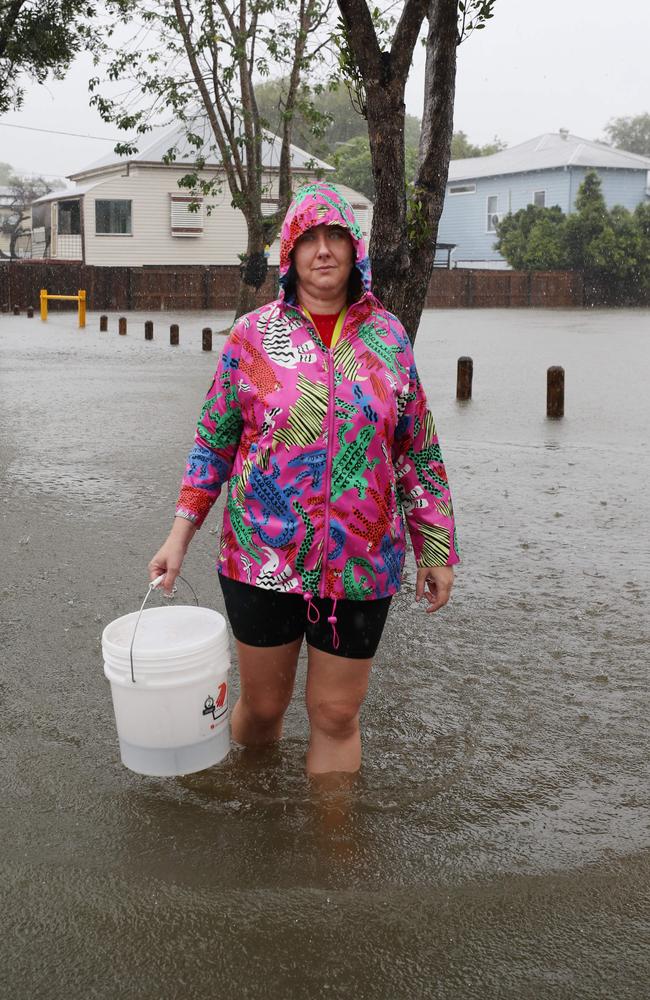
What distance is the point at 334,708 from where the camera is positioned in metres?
3.46

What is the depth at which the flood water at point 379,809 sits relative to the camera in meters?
2.92

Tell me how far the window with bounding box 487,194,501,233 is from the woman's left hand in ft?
183

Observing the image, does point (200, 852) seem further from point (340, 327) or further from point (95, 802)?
point (340, 327)

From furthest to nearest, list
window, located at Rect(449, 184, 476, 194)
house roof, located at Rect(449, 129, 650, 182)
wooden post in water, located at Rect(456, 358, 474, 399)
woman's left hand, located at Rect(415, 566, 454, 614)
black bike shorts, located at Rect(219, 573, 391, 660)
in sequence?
1. window, located at Rect(449, 184, 476, 194)
2. house roof, located at Rect(449, 129, 650, 182)
3. wooden post in water, located at Rect(456, 358, 474, 399)
4. woman's left hand, located at Rect(415, 566, 454, 614)
5. black bike shorts, located at Rect(219, 573, 391, 660)

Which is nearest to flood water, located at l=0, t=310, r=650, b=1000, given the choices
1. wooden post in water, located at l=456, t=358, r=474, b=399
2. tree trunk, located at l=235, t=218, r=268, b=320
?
wooden post in water, located at l=456, t=358, r=474, b=399

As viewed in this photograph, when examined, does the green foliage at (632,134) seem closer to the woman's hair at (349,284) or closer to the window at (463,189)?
the window at (463,189)

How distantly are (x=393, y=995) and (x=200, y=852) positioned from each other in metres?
0.86

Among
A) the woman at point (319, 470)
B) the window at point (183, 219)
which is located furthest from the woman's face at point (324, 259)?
the window at point (183, 219)

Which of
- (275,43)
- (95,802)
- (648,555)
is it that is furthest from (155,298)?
(95,802)

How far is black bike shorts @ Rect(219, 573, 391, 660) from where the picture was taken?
131 inches

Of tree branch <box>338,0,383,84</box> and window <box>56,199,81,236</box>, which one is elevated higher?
window <box>56,199,81,236</box>

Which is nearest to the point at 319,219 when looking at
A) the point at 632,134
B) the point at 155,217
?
the point at 155,217

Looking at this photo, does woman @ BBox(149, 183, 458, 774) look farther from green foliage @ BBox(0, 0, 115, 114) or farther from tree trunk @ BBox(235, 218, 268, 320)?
tree trunk @ BBox(235, 218, 268, 320)

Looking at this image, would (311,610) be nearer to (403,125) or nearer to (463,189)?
(403,125)
